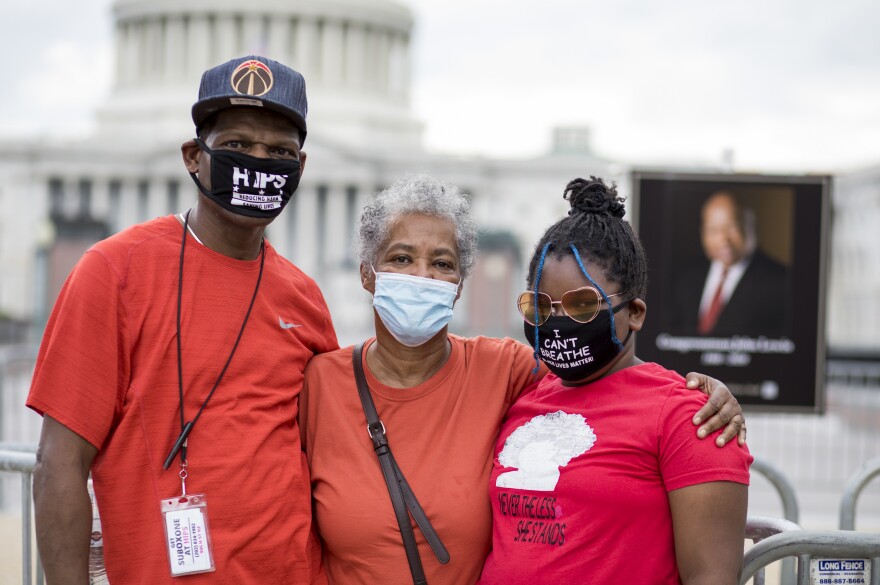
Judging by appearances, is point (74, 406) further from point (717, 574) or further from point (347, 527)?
point (717, 574)

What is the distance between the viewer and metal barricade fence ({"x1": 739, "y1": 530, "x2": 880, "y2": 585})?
11.2ft

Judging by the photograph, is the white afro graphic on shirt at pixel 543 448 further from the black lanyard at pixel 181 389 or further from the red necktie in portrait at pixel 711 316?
the red necktie in portrait at pixel 711 316

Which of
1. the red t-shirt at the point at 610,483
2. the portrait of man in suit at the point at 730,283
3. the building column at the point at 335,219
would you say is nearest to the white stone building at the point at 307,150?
the building column at the point at 335,219

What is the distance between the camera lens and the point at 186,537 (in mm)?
3211

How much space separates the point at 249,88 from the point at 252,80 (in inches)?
1.1

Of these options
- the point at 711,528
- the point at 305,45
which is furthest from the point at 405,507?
the point at 305,45

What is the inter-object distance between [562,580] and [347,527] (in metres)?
0.72

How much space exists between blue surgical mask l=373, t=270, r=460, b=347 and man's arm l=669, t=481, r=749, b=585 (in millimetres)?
1013

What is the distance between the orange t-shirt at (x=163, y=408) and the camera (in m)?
3.16

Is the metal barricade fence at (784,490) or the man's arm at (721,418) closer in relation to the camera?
the man's arm at (721,418)

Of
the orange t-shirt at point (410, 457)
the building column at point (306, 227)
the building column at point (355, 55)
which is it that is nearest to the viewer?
the orange t-shirt at point (410, 457)

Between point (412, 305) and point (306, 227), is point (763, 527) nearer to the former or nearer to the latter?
point (412, 305)

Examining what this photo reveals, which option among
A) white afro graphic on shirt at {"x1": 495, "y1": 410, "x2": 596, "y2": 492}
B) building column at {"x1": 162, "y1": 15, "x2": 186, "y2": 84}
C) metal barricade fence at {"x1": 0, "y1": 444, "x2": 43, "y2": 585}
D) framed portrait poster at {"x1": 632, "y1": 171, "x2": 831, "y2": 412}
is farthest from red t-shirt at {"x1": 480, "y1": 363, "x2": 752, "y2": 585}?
building column at {"x1": 162, "y1": 15, "x2": 186, "y2": 84}

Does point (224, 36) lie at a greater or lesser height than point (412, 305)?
greater
